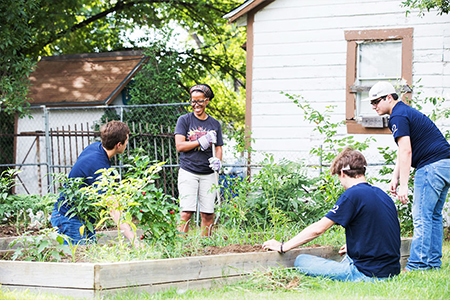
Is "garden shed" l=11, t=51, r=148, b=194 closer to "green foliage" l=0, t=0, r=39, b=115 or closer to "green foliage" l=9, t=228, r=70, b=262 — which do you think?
"green foliage" l=0, t=0, r=39, b=115

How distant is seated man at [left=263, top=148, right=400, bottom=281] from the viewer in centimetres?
419

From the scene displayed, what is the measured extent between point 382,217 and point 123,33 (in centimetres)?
1365

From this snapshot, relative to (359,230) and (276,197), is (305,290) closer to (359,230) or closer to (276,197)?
(359,230)

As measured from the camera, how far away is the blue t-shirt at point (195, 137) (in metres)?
6.09

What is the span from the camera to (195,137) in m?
6.19

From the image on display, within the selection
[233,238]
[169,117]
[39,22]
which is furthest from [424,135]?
[39,22]

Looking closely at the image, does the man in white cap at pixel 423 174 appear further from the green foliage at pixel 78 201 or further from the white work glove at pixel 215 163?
the green foliage at pixel 78 201

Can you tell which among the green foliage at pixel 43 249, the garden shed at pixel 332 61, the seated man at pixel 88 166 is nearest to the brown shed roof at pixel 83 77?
the garden shed at pixel 332 61

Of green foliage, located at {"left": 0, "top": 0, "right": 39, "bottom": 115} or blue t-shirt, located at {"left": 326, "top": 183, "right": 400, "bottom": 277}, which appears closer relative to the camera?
blue t-shirt, located at {"left": 326, "top": 183, "right": 400, "bottom": 277}

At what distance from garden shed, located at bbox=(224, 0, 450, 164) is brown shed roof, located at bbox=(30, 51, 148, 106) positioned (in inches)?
172

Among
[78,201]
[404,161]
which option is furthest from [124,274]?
[404,161]

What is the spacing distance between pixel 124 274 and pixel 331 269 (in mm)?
1714

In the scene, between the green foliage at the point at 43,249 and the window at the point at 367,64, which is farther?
the window at the point at 367,64

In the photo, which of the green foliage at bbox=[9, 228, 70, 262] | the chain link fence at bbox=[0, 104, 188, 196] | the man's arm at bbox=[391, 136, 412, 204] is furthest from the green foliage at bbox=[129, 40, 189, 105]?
the green foliage at bbox=[9, 228, 70, 262]
